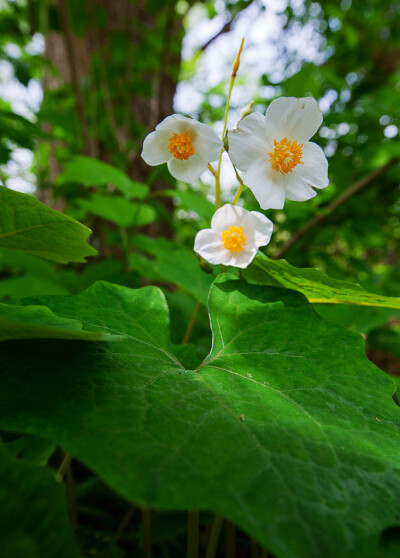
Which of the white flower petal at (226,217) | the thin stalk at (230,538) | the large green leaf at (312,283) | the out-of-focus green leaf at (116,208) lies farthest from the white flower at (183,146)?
the out-of-focus green leaf at (116,208)

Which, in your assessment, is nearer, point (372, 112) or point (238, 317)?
point (238, 317)

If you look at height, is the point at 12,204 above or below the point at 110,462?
above

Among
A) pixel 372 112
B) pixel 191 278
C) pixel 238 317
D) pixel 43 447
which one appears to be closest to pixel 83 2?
pixel 372 112

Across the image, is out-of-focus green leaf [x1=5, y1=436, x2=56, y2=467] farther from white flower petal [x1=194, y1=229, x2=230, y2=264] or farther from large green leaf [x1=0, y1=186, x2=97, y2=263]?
white flower petal [x1=194, y1=229, x2=230, y2=264]

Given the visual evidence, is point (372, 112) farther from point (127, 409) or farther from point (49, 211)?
point (127, 409)

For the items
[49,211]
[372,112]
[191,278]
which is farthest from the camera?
[372,112]

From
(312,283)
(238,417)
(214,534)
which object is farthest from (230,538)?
(312,283)
